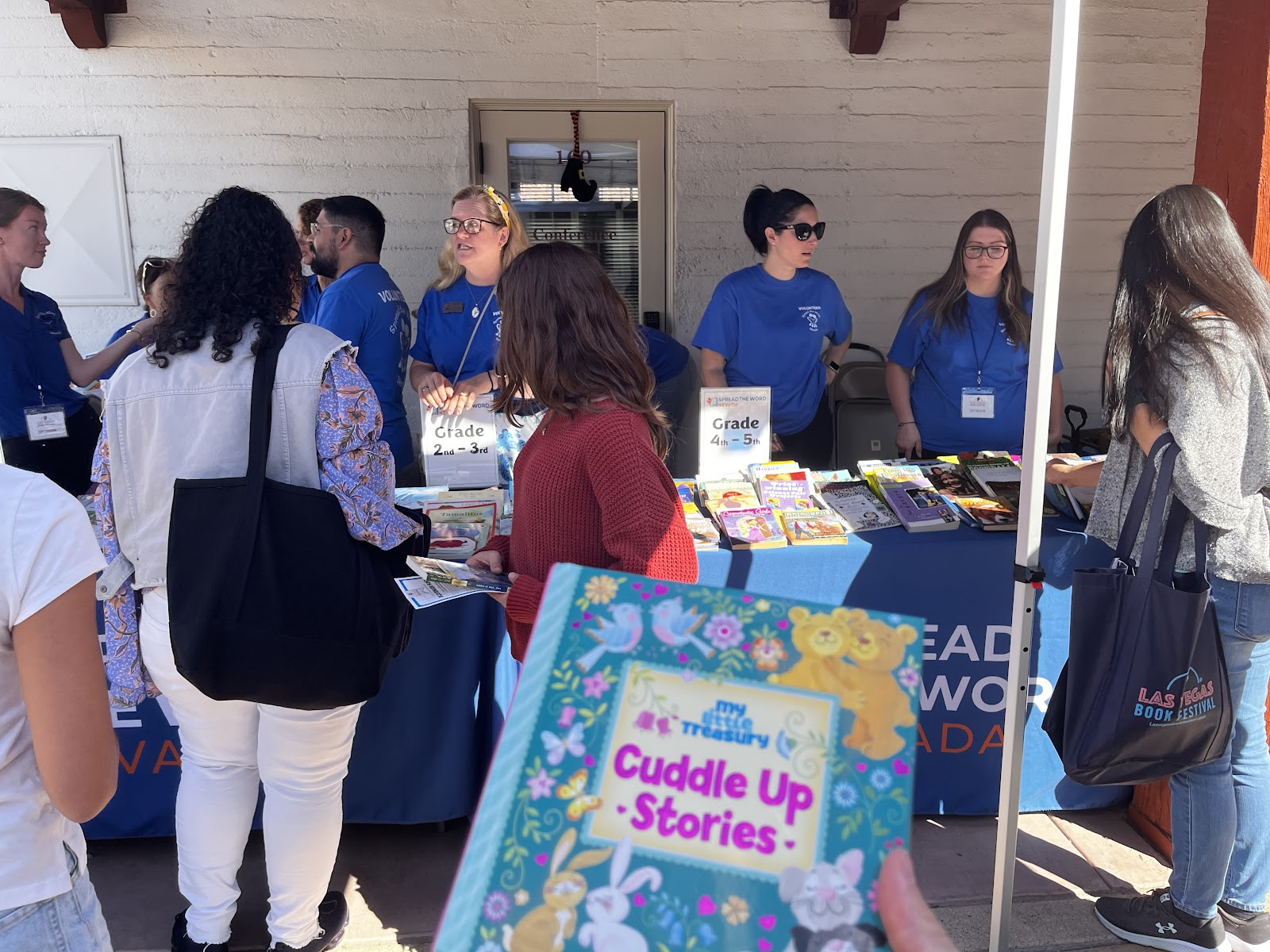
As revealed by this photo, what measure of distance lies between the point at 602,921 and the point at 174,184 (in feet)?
16.2

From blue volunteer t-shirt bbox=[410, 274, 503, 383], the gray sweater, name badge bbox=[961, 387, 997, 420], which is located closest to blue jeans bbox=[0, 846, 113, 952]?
the gray sweater

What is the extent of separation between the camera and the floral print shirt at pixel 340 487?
6.42 feet

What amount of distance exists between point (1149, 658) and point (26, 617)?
2031mm

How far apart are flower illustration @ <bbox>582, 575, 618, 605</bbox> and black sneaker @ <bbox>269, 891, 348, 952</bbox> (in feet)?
5.83

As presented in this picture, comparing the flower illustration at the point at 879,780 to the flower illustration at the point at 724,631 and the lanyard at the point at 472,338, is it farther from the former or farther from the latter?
the lanyard at the point at 472,338

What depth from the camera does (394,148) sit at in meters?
4.86

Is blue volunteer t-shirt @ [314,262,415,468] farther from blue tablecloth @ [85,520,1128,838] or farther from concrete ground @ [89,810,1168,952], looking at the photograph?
concrete ground @ [89,810,1168,952]

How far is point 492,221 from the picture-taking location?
10.3ft

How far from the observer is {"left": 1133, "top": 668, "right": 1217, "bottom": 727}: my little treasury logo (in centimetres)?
206

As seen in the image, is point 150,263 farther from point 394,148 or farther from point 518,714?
point 518,714

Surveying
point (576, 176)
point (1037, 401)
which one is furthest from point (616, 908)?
point (576, 176)

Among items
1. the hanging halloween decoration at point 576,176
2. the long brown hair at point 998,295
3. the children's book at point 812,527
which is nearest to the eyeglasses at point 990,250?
the long brown hair at point 998,295

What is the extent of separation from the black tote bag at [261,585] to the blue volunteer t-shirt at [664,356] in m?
2.52

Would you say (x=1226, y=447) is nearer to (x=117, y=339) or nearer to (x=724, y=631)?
(x=724, y=631)
